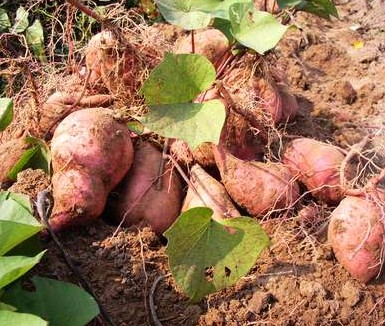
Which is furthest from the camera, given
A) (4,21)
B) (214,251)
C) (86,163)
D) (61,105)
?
(4,21)

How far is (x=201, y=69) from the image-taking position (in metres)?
1.46

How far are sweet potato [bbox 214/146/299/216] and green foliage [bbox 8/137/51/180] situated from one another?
418 mm

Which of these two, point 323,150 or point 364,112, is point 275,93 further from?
point 364,112

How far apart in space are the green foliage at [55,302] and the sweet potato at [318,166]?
0.67m

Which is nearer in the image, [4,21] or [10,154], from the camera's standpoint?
[10,154]

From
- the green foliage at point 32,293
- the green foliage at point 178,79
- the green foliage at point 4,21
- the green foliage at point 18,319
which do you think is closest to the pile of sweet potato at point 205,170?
the green foliage at point 178,79

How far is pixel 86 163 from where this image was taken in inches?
60.1

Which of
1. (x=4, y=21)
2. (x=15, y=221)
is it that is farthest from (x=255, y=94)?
(x=4, y=21)

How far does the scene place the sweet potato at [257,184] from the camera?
1.58 metres

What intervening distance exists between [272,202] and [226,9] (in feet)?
1.60

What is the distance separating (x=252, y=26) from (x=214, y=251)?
53 cm

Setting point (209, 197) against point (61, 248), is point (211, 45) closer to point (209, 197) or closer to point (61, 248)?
point (209, 197)

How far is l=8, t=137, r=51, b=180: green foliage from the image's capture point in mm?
1604

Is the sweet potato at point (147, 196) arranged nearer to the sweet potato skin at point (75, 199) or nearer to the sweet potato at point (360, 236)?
the sweet potato skin at point (75, 199)
